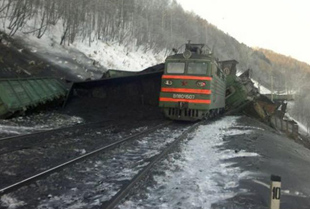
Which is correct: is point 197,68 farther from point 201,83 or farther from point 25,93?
point 25,93

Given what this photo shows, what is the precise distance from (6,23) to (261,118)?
24900mm

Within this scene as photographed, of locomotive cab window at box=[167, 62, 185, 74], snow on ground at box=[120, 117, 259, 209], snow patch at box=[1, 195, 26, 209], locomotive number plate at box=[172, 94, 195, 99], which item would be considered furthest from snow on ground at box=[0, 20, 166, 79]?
snow patch at box=[1, 195, 26, 209]

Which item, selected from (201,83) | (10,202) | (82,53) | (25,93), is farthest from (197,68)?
(82,53)

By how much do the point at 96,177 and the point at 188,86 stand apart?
9.80 meters

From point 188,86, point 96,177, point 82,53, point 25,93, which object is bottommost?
point 96,177

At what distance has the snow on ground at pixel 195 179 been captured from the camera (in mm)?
4812

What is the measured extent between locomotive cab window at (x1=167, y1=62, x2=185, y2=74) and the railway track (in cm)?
709

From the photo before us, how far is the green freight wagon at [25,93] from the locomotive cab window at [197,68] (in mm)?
7357

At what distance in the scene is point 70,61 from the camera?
30.9 meters

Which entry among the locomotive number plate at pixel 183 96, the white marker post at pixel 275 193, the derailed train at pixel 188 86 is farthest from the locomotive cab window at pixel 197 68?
the white marker post at pixel 275 193

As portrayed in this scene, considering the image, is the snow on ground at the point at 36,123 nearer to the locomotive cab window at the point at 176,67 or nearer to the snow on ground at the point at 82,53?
the locomotive cab window at the point at 176,67

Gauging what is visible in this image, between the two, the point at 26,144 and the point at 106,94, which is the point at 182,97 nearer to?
the point at 106,94

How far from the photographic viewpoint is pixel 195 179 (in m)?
6.00

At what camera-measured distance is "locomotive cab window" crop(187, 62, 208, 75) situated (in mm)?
15036
